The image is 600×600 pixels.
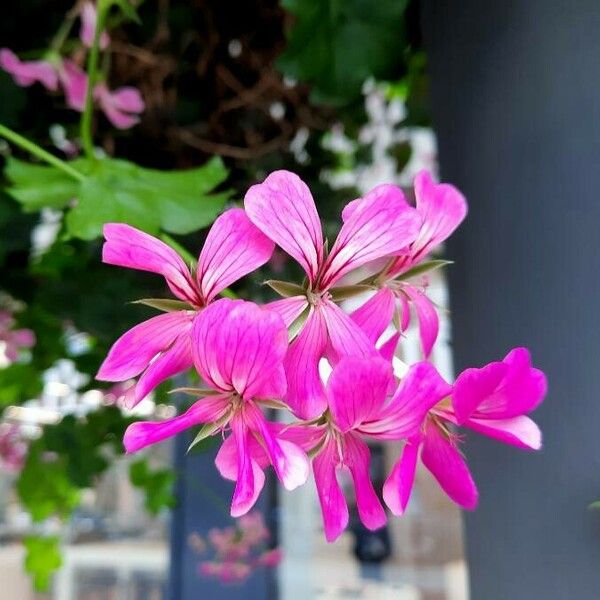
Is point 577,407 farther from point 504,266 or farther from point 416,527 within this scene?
point 416,527

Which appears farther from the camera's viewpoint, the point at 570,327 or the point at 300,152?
the point at 300,152

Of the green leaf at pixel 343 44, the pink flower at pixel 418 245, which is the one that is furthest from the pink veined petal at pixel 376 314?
the green leaf at pixel 343 44

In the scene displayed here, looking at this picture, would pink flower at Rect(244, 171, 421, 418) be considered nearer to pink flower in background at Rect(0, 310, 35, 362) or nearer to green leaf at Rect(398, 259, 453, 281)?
green leaf at Rect(398, 259, 453, 281)

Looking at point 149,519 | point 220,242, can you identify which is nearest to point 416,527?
point 149,519

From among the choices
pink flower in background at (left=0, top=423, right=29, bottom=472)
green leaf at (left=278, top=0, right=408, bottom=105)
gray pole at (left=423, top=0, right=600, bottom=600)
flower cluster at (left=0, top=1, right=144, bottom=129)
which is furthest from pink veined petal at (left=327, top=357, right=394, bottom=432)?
pink flower in background at (left=0, top=423, right=29, bottom=472)

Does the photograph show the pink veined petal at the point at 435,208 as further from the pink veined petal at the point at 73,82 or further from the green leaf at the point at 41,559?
the green leaf at the point at 41,559

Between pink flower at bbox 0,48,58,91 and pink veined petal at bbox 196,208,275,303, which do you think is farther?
pink flower at bbox 0,48,58,91

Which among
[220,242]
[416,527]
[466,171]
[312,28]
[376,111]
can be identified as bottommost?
[416,527]
